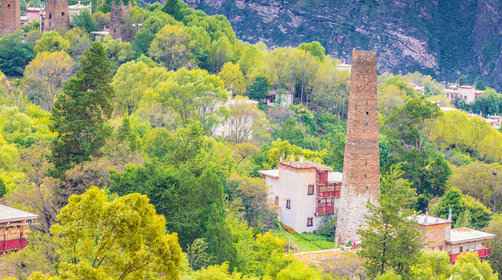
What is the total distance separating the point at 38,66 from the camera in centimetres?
7044

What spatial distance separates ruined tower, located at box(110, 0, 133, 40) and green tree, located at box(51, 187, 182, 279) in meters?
53.4

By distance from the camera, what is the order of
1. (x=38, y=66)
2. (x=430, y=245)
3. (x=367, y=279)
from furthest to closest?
(x=38, y=66) → (x=430, y=245) → (x=367, y=279)

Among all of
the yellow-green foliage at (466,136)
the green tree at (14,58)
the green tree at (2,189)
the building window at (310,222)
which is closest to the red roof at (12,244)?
the green tree at (2,189)

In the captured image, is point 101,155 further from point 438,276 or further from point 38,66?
point 38,66

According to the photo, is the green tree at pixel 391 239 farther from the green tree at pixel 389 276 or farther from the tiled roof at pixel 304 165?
the tiled roof at pixel 304 165

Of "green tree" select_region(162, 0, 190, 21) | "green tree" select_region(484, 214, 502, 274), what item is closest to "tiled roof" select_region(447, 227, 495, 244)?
"green tree" select_region(484, 214, 502, 274)

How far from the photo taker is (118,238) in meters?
26.2

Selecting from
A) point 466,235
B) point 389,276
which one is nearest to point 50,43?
point 466,235

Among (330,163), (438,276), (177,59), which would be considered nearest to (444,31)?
(177,59)

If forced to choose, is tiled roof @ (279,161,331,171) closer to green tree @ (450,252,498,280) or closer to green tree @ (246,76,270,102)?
green tree @ (450,252,498,280)

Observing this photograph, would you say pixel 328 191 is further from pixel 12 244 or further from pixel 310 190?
pixel 12 244

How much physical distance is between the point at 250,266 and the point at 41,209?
7.06 meters

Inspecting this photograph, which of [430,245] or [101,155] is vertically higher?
[101,155]

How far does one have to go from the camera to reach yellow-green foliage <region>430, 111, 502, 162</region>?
7169cm
